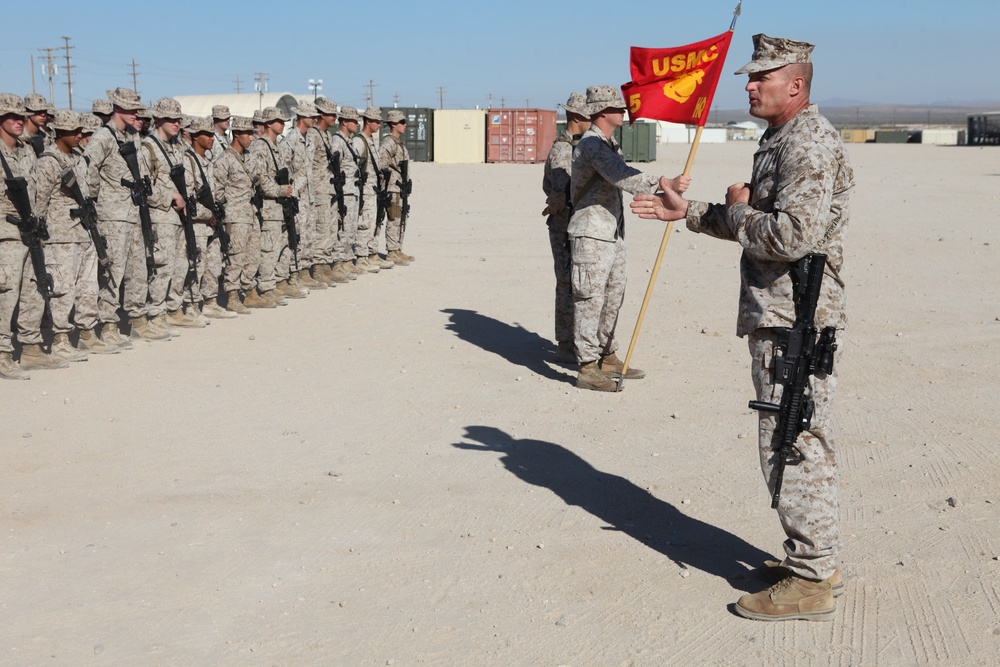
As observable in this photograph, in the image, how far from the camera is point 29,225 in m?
8.84

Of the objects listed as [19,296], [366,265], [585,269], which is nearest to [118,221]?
[19,296]

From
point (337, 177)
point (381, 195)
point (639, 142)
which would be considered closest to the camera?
point (337, 177)

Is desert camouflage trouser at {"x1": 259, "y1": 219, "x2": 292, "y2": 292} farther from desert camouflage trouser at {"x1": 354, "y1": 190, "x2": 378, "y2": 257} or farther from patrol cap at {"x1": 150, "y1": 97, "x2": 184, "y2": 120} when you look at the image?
patrol cap at {"x1": 150, "y1": 97, "x2": 184, "y2": 120}

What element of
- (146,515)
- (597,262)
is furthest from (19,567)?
(597,262)

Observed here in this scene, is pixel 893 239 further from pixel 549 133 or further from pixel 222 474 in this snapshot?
pixel 549 133

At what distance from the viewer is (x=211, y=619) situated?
442cm

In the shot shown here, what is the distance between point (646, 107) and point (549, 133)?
37.5 m

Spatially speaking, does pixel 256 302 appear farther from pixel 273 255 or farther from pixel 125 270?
pixel 125 270

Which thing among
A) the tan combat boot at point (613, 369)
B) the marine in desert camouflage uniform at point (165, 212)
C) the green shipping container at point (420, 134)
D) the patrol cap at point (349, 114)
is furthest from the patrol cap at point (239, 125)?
the green shipping container at point (420, 134)

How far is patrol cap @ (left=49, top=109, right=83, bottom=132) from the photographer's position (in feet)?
30.1

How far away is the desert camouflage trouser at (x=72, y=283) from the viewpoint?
9.38 metres

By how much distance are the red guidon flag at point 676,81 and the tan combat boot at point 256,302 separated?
562cm

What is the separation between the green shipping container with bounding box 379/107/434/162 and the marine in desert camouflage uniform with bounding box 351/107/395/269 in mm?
29339

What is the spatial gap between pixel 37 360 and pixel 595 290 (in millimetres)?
4598
